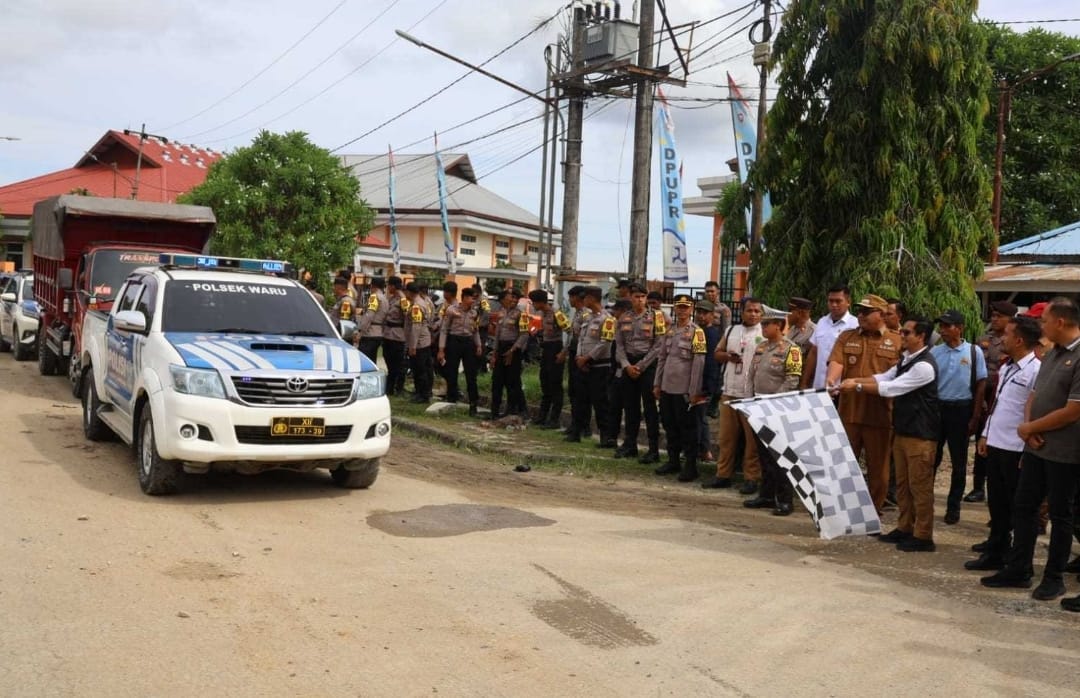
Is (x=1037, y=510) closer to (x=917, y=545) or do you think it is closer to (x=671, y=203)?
(x=917, y=545)

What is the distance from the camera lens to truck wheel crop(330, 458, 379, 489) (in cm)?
870

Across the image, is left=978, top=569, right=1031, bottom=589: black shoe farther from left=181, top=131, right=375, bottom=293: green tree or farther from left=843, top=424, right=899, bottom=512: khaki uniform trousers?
left=181, top=131, right=375, bottom=293: green tree

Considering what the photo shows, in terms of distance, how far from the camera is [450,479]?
32.7ft

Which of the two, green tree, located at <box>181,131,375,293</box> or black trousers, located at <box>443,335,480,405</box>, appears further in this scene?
green tree, located at <box>181,131,375,293</box>

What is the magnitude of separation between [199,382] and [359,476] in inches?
67.0

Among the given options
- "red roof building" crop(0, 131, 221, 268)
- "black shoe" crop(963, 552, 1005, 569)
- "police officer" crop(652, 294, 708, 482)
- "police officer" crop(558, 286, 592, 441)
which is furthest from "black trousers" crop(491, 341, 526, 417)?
"red roof building" crop(0, 131, 221, 268)

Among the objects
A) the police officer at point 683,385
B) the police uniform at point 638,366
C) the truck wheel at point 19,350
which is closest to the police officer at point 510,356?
the police uniform at point 638,366

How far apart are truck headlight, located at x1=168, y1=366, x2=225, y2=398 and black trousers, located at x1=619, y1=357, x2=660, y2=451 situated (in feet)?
16.6

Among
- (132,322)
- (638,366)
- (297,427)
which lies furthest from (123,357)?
(638,366)

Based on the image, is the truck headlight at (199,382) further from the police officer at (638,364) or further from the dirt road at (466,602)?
Answer: the police officer at (638,364)

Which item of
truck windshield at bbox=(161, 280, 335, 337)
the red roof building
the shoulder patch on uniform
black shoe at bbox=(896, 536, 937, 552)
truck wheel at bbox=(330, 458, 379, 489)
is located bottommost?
black shoe at bbox=(896, 536, 937, 552)

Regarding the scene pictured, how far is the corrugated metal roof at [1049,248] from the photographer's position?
21969mm

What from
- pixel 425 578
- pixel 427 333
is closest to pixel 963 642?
pixel 425 578

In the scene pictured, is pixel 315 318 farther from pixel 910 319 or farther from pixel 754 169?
pixel 754 169
